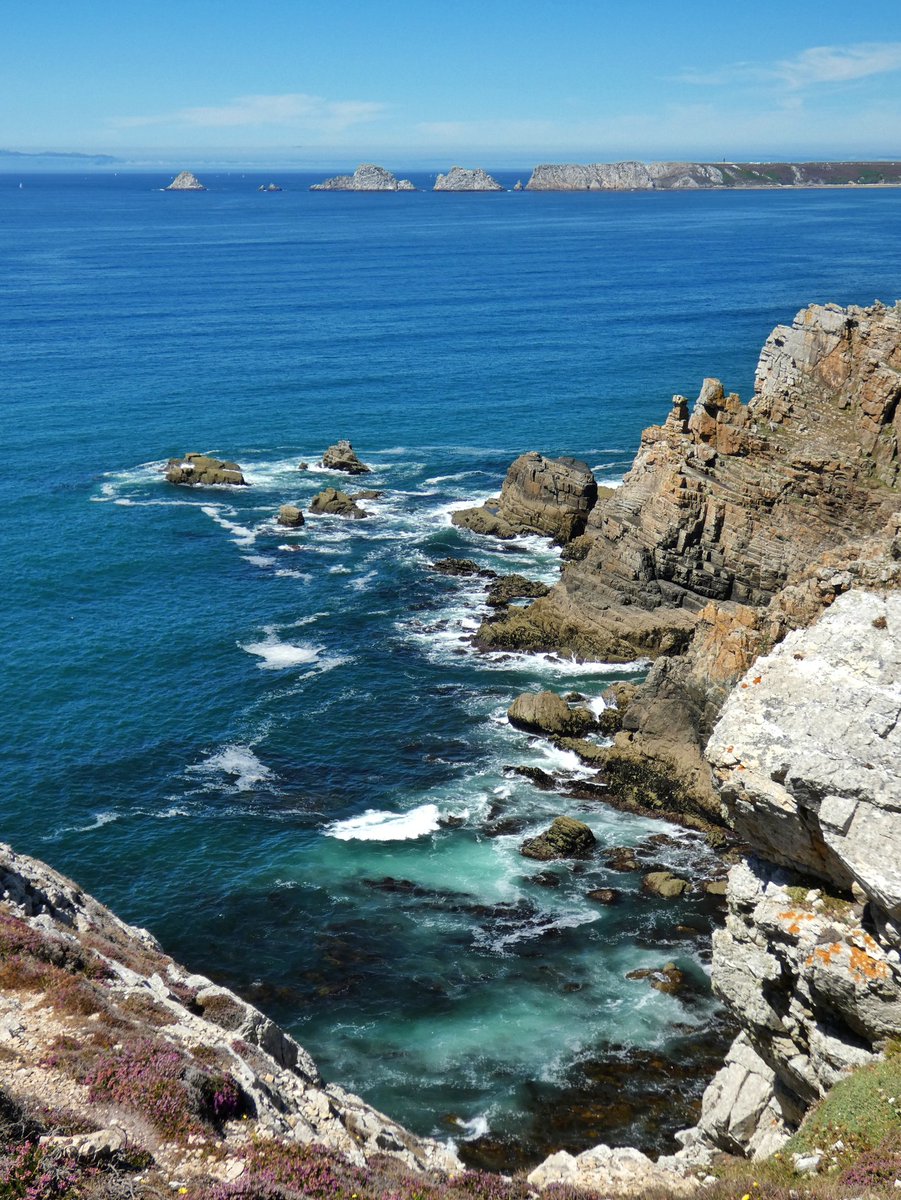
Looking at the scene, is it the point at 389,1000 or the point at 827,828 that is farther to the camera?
the point at 389,1000

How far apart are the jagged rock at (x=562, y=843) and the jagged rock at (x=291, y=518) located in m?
44.2

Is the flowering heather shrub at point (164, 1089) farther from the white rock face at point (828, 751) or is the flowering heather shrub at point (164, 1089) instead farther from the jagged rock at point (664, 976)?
the jagged rock at point (664, 976)

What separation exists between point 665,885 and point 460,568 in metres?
36.2

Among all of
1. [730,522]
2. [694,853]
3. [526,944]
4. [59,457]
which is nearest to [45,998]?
[526,944]

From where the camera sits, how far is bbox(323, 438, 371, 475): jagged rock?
95875mm

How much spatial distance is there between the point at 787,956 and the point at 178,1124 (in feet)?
39.2

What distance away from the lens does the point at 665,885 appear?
42750 mm

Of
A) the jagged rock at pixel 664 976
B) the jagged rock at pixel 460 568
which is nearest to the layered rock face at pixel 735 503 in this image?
the jagged rock at pixel 460 568

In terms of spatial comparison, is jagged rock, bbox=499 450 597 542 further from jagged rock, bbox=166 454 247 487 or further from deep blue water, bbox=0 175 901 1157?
jagged rock, bbox=166 454 247 487

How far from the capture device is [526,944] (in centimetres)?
4069

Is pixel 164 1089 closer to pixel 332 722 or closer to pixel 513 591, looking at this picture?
pixel 332 722

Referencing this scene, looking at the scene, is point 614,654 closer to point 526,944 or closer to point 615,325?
point 526,944

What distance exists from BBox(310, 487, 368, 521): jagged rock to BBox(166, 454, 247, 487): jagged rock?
29.7 ft

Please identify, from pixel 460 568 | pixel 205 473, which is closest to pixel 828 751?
pixel 460 568
